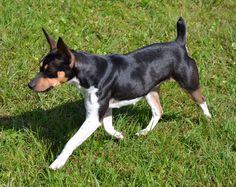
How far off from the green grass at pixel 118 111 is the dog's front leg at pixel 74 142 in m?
0.09

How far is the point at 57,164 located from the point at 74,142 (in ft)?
0.82

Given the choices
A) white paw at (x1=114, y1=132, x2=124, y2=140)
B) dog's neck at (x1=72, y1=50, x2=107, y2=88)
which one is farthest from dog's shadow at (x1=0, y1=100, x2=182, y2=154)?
dog's neck at (x1=72, y1=50, x2=107, y2=88)

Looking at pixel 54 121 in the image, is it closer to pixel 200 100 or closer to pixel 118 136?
pixel 118 136

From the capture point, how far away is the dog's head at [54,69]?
440cm

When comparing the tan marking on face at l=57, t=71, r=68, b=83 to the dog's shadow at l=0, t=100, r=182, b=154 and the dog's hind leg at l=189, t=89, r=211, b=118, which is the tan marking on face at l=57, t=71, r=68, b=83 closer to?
the dog's shadow at l=0, t=100, r=182, b=154

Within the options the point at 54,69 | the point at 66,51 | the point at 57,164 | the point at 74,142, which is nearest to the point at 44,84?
the point at 54,69

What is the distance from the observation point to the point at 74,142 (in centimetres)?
468

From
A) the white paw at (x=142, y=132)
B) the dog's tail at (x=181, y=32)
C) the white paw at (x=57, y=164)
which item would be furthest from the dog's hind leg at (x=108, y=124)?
the dog's tail at (x=181, y=32)

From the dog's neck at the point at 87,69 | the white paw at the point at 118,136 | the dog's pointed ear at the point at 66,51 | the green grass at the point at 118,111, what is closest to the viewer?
the dog's pointed ear at the point at 66,51

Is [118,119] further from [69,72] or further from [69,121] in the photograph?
[69,72]

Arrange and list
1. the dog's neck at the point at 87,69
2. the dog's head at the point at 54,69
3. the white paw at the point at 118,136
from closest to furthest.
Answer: the dog's head at the point at 54,69, the dog's neck at the point at 87,69, the white paw at the point at 118,136

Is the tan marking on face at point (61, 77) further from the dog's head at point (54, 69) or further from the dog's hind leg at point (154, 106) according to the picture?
the dog's hind leg at point (154, 106)

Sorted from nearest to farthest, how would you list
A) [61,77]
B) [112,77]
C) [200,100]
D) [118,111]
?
[61,77], [112,77], [200,100], [118,111]

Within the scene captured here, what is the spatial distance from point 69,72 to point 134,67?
0.82m
